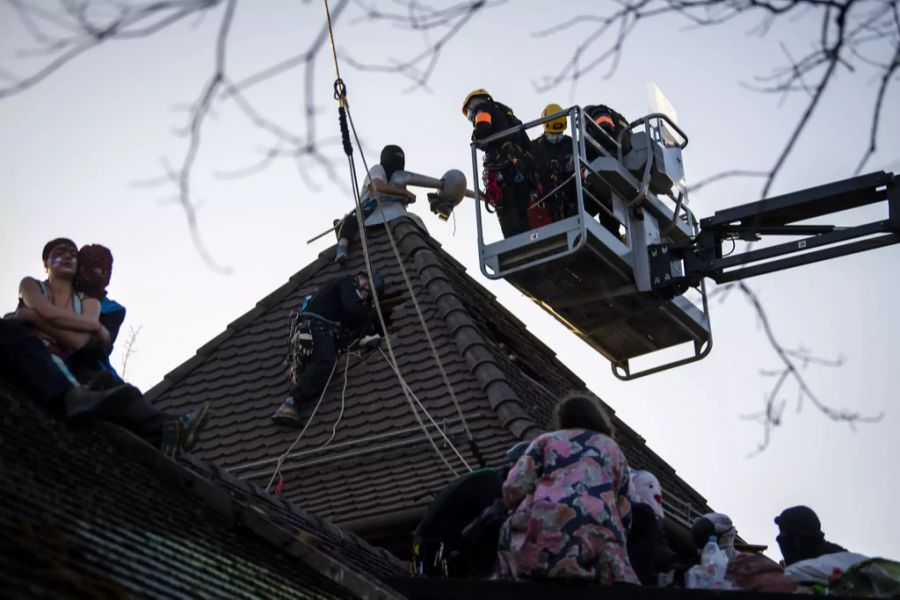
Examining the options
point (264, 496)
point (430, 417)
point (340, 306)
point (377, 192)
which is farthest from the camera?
point (377, 192)

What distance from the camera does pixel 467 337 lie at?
13.6 metres

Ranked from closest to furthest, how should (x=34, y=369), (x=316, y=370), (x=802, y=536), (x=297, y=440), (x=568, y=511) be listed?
(x=568, y=511), (x=34, y=369), (x=802, y=536), (x=297, y=440), (x=316, y=370)

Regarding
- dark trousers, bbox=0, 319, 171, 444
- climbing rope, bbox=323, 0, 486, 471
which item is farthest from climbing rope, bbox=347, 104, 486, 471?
dark trousers, bbox=0, 319, 171, 444

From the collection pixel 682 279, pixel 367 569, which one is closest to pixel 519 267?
pixel 682 279

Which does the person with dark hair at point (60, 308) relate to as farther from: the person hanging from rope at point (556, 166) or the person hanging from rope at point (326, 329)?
the person hanging from rope at point (556, 166)

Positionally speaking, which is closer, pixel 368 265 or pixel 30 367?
pixel 30 367

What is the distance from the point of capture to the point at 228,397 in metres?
14.2

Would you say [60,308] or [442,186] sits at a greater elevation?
[442,186]

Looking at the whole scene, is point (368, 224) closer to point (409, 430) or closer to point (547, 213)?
point (547, 213)

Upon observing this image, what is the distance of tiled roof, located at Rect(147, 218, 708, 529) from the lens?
12.4 m

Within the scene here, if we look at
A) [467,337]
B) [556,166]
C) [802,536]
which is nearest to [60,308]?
[802,536]

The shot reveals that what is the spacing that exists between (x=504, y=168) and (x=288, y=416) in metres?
2.83

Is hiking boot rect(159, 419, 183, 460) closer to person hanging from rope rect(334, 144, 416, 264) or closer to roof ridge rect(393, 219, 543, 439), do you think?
roof ridge rect(393, 219, 543, 439)

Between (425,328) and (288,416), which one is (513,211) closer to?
(425,328)
